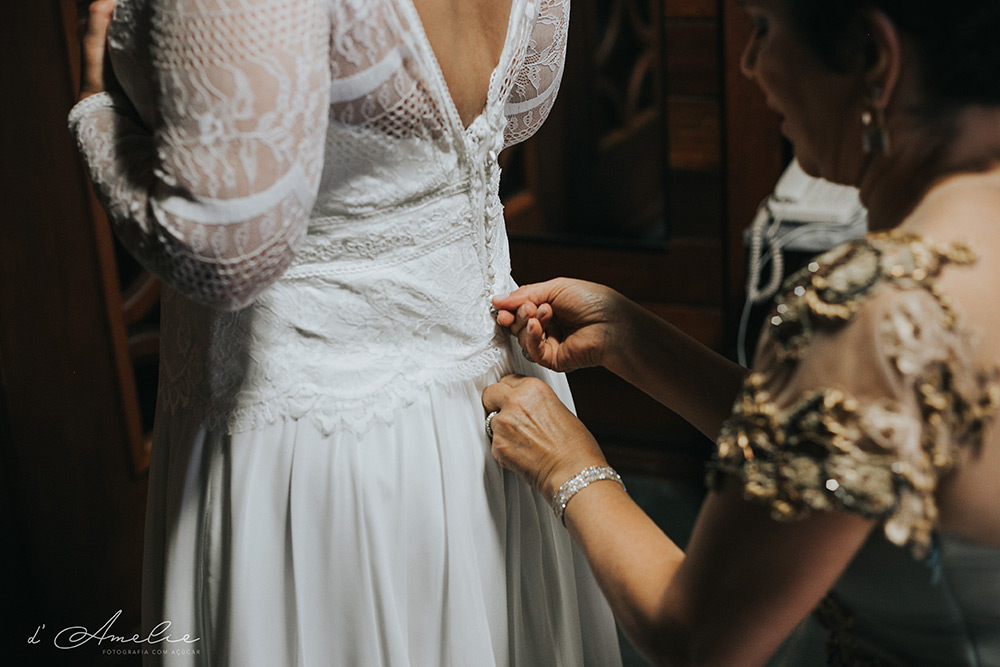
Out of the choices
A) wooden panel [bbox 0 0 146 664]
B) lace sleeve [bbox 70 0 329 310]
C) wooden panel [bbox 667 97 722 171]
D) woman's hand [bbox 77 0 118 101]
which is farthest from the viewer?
wooden panel [bbox 667 97 722 171]

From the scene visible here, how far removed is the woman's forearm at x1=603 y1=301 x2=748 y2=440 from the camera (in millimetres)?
1168

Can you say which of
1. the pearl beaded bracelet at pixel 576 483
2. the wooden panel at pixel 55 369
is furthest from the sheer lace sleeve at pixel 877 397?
the wooden panel at pixel 55 369

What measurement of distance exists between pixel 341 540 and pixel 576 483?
0.26m

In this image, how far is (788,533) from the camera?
764mm

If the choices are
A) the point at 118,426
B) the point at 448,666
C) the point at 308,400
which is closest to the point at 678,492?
the point at 118,426

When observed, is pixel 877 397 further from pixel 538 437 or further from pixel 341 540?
pixel 341 540

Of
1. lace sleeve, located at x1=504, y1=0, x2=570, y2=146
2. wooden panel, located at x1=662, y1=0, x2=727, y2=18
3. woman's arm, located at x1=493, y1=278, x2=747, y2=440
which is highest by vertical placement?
lace sleeve, located at x1=504, y1=0, x2=570, y2=146

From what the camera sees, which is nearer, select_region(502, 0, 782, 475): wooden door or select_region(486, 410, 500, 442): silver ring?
select_region(486, 410, 500, 442): silver ring

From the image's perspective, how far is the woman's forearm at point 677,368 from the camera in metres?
1.17

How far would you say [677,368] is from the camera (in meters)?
1.19

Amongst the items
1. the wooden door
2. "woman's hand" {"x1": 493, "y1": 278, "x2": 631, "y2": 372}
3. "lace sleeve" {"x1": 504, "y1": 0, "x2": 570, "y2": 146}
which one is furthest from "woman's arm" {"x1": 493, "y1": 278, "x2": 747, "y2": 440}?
the wooden door

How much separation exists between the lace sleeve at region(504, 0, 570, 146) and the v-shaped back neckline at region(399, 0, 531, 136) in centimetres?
8
